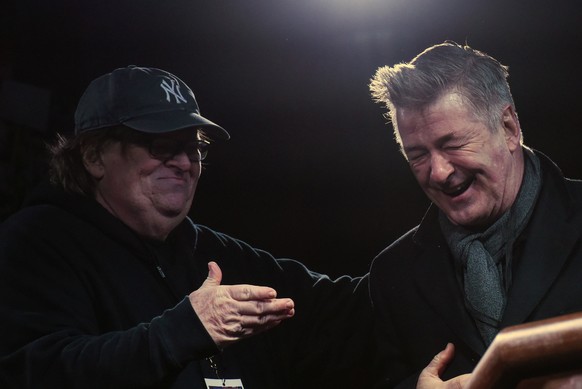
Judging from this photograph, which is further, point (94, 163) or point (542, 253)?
point (94, 163)

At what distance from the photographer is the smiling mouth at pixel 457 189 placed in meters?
1.97

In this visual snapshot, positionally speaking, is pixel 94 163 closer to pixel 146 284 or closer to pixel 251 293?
pixel 146 284

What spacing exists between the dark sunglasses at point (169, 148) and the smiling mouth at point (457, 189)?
0.71 meters

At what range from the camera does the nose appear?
1932mm

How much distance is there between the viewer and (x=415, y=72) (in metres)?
2.03

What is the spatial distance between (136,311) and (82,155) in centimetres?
47

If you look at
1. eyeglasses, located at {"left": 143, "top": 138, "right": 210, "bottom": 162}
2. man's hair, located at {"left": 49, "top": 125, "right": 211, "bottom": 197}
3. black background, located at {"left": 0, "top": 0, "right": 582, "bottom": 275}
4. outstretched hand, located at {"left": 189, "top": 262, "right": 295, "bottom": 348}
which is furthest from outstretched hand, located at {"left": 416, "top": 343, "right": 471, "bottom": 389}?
black background, located at {"left": 0, "top": 0, "right": 582, "bottom": 275}

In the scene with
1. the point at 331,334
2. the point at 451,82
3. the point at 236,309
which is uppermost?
the point at 451,82

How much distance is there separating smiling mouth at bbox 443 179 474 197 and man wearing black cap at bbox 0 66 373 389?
0.54 meters

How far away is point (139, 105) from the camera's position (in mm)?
2199

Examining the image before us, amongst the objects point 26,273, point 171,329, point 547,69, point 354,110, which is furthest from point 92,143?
point 547,69

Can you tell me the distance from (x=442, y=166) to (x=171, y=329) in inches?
29.9

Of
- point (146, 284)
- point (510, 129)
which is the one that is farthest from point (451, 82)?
point (146, 284)

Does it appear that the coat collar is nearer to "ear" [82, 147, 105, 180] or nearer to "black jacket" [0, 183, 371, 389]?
"black jacket" [0, 183, 371, 389]
